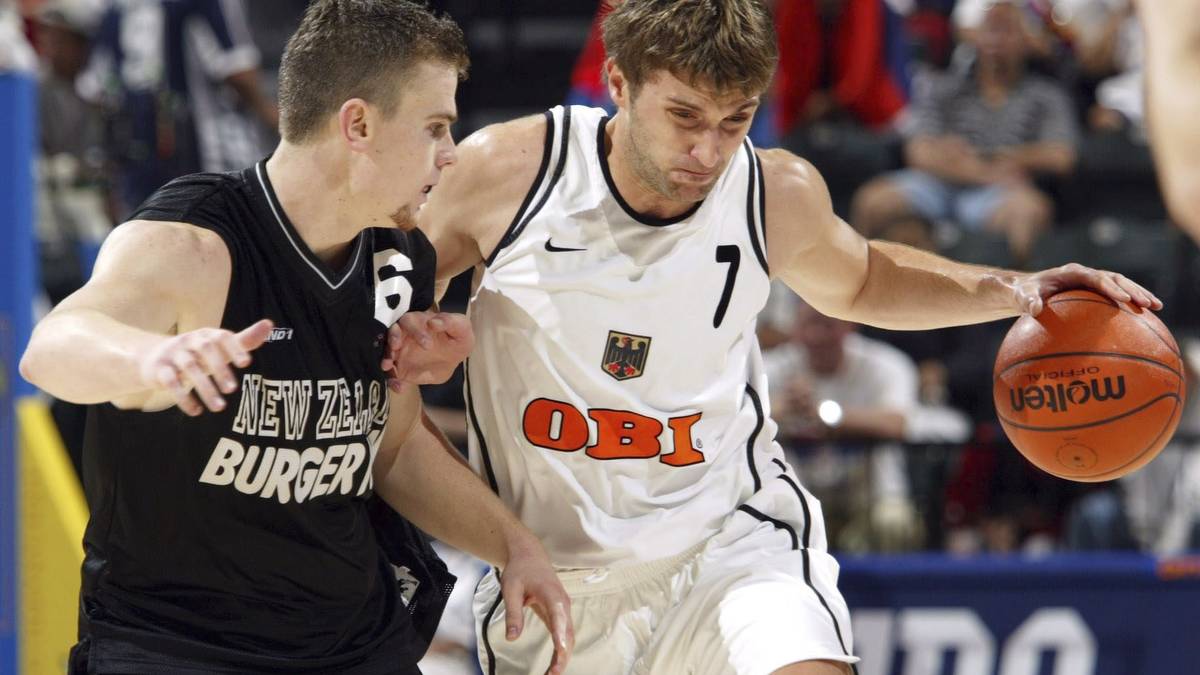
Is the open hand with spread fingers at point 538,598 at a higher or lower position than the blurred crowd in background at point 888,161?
higher

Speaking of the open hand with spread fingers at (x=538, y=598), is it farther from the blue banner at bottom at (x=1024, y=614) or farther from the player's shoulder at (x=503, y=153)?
the blue banner at bottom at (x=1024, y=614)

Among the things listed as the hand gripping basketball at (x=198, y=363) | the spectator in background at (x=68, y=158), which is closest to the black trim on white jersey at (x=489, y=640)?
the hand gripping basketball at (x=198, y=363)

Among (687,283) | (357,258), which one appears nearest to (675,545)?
(687,283)

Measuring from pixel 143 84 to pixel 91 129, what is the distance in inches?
14.5

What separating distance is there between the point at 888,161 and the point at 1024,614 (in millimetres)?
3250

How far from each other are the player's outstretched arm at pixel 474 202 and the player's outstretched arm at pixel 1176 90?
69.0 inches

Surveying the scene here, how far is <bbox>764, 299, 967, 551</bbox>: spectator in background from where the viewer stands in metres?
5.80

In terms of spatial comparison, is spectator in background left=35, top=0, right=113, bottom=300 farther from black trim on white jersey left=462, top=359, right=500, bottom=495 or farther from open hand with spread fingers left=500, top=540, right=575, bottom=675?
open hand with spread fingers left=500, top=540, right=575, bottom=675

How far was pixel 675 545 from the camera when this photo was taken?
343cm

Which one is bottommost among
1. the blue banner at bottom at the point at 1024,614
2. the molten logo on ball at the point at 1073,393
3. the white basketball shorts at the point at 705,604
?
the blue banner at bottom at the point at 1024,614

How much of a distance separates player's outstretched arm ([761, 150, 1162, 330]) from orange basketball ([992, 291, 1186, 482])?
6 cm

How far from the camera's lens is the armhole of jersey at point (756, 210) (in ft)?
11.3

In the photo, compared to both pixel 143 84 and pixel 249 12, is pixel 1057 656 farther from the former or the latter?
pixel 249 12

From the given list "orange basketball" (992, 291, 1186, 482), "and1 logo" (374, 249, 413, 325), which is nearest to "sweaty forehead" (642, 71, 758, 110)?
"and1 logo" (374, 249, 413, 325)
